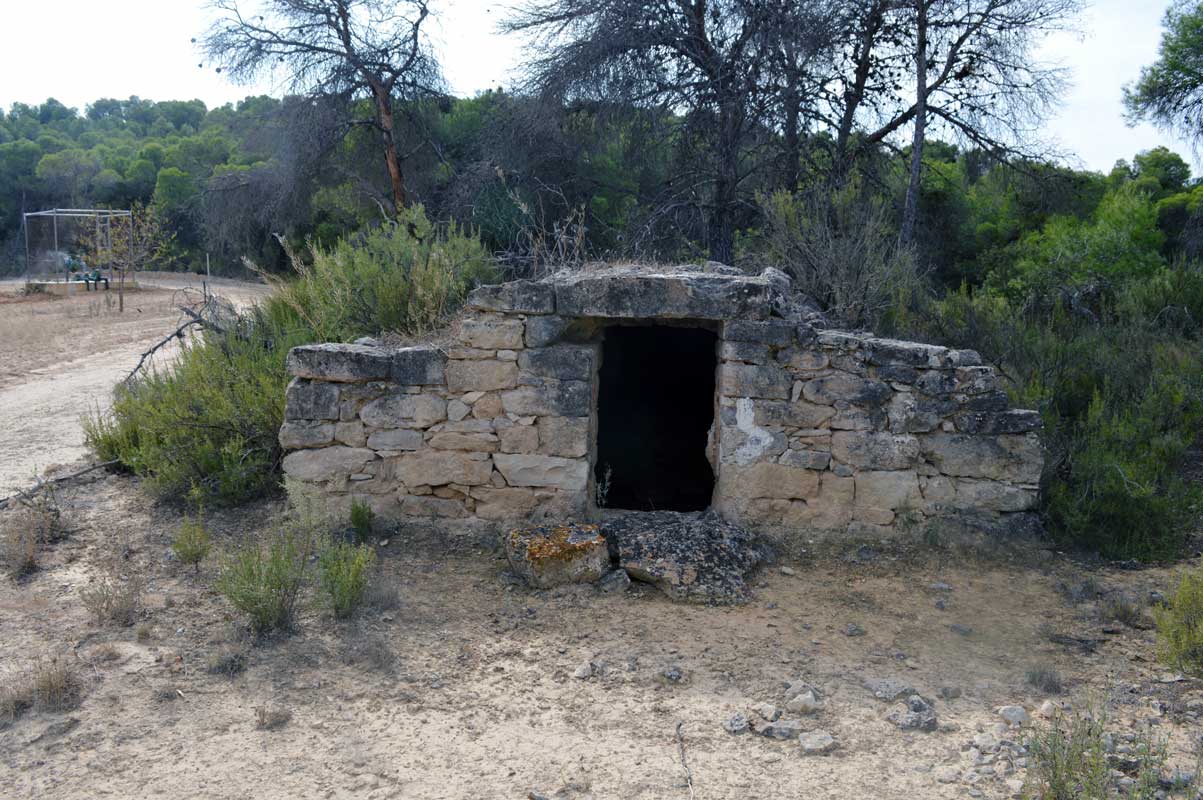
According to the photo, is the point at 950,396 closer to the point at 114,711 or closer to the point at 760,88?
the point at 114,711

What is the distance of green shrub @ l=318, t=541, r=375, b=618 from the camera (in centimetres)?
488

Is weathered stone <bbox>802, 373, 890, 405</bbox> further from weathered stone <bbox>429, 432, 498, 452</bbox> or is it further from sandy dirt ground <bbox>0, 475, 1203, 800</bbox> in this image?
weathered stone <bbox>429, 432, 498, 452</bbox>

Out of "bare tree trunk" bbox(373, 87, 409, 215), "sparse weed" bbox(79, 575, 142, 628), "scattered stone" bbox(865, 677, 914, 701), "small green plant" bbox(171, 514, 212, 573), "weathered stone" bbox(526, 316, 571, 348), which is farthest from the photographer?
"bare tree trunk" bbox(373, 87, 409, 215)

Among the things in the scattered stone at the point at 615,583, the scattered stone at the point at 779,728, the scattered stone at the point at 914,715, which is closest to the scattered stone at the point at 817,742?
the scattered stone at the point at 779,728

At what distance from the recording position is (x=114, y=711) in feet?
13.3

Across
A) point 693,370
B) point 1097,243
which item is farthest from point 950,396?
point 1097,243

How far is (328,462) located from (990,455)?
14.0 feet

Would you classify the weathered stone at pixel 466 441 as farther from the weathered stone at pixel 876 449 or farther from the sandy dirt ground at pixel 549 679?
the weathered stone at pixel 876 449

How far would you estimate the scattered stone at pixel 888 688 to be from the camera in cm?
423

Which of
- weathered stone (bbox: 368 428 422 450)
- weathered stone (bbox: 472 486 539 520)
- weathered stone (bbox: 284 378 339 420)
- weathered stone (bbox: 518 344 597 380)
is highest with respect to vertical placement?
weathered stone (bbox: 518 344 597 380)

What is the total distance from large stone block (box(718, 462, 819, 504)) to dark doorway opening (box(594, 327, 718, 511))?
8.12ft

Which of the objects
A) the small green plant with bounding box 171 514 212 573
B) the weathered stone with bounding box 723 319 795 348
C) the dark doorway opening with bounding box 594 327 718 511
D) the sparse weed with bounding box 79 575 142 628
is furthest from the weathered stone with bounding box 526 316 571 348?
the sparse weed with bounding box 79 575 142 628

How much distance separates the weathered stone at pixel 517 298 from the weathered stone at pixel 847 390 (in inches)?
68.6

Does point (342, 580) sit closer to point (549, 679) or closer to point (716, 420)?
point (549, 679)
